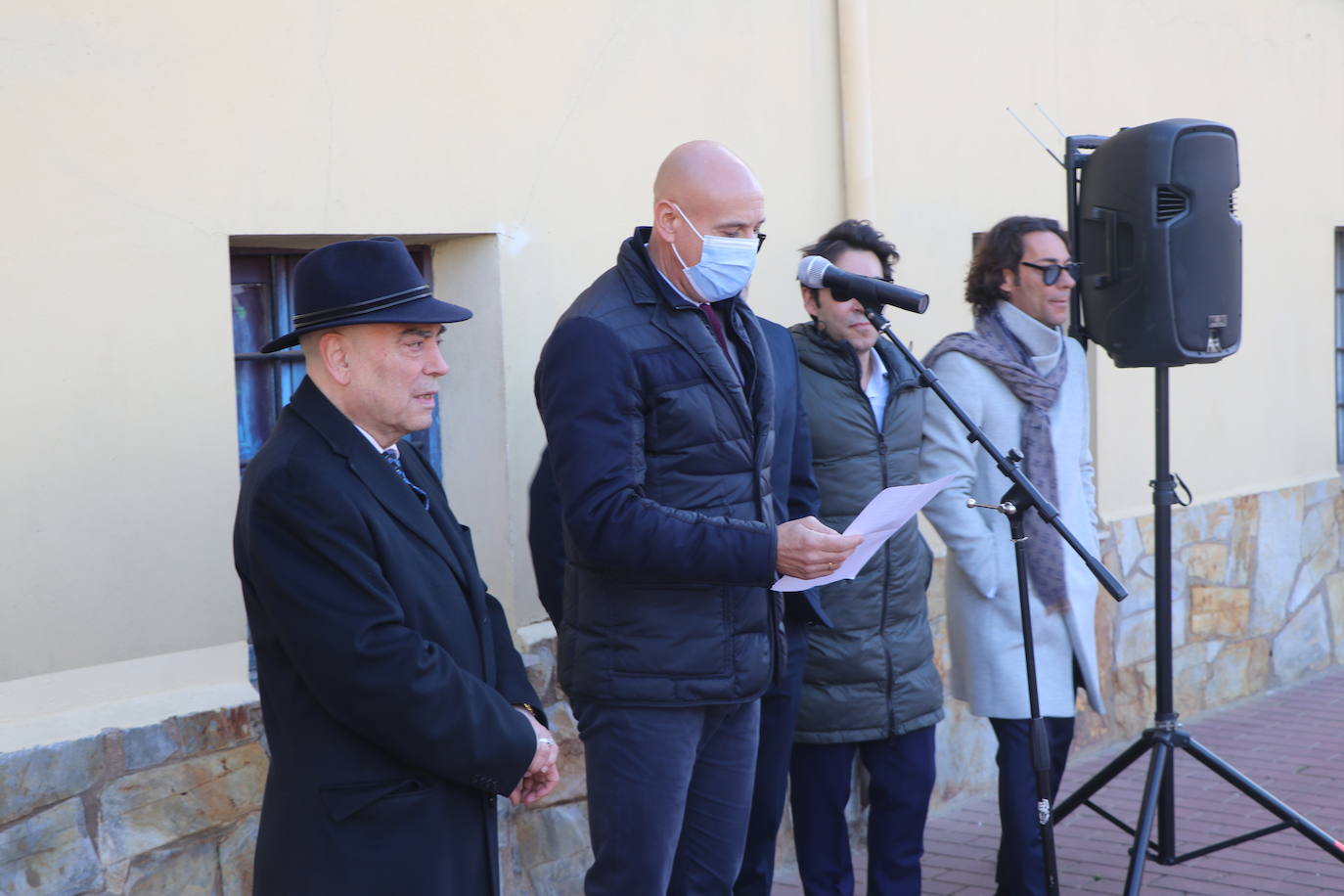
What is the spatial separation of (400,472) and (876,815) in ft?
7.28

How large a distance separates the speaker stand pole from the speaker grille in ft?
1.51

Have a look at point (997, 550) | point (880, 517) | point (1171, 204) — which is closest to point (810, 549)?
point (880, 517)

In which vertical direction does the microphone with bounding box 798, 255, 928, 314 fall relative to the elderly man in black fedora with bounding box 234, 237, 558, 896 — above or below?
above

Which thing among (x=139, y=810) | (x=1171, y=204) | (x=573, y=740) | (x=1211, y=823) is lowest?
(x=1211, y=823)

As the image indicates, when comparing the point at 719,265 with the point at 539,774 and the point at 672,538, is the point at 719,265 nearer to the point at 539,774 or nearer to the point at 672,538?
the point at 672,538

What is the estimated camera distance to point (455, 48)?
162 inches

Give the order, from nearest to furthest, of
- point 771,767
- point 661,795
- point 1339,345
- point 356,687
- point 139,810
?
1. point 356,687
2. point 661,795
3. point 139,810
4. point 771,767
5. point 1339,345

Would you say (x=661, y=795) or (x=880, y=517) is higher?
(x=880, y=517)

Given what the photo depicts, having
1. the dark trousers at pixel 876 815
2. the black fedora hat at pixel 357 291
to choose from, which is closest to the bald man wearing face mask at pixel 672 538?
the black fedora hat at pixel 357 291

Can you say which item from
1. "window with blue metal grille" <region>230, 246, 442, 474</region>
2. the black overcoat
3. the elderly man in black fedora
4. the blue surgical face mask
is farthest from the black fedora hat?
"window with blue metal grille" <region>230, 246, 442, 474</region>

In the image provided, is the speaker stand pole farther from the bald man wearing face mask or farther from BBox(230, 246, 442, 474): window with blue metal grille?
BBox(230, 246, 442, 474): window with blue metal grille

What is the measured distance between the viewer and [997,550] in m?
4.33

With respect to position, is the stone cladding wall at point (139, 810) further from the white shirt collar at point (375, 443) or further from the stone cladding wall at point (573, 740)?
the white shirt collar at point (375, 443)

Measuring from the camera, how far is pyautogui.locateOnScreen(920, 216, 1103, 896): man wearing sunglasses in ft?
14.1
